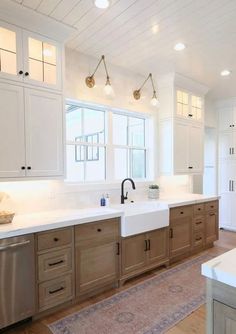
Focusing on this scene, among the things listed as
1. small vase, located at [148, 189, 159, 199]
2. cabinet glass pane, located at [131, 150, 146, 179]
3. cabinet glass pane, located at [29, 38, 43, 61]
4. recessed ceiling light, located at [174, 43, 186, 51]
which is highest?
recessed ceiling light, located at [174, 43, 186, 51]

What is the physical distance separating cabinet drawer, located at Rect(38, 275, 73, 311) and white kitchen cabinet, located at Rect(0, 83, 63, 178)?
1.04 metres

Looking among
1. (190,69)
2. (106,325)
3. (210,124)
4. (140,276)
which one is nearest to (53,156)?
(106,325)

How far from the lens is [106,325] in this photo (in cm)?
213

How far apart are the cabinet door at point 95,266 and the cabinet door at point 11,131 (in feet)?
3.34

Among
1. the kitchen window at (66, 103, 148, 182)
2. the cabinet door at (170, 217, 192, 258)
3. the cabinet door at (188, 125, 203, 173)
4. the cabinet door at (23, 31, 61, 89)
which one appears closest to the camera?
the cabinet door at (23, 31, 61, 89)

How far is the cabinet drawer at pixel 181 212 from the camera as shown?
3438mm

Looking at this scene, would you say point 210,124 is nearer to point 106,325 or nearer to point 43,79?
point 43,79

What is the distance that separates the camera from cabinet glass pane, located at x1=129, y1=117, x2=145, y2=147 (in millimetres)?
3932

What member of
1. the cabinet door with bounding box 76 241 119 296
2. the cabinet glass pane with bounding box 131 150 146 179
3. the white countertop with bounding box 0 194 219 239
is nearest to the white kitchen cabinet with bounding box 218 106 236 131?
the cabinet glass pane with bounding box 131 150 146 179

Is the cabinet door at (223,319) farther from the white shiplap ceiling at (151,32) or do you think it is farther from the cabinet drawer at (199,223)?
the cabinet drawer at (199,223)

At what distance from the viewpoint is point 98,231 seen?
8.52ft

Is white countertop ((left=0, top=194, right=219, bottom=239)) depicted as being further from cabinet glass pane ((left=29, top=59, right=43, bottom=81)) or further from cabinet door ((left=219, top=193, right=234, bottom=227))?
cabinet door ((left=219, top=193, right=234, bottom=227))

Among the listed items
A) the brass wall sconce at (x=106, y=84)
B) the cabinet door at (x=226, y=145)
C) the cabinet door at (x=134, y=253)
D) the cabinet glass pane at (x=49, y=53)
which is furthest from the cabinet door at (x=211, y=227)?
the cabinet glass pane at (x=49, y=53)

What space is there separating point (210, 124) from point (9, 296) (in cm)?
488
